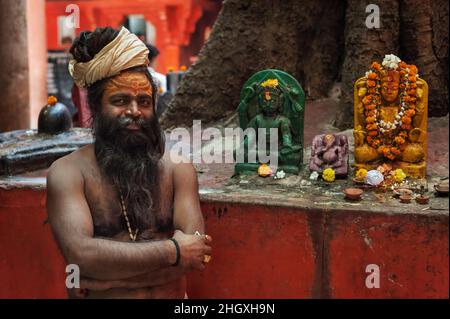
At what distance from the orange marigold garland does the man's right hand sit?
1.88 m

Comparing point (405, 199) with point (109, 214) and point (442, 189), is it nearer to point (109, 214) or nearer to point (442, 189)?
point (442, 189)

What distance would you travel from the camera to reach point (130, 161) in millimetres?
2512

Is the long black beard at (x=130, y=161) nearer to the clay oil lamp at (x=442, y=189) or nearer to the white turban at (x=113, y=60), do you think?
the white turban at (x=113, y=60)

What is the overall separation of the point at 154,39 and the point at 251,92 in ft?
28.8

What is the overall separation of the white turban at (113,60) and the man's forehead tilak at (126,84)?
3 centimetres

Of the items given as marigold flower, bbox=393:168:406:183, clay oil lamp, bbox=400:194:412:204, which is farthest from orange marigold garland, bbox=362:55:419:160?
clay oil lamp, bbox=400:194:412:204

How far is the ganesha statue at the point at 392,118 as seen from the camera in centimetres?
383

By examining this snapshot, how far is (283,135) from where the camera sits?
4.03 metres

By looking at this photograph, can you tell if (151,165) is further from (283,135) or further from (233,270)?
(283,135)

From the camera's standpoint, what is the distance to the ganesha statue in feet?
12.6

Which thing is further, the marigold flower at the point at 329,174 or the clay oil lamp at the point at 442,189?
the marigold flower at the point at 329,174

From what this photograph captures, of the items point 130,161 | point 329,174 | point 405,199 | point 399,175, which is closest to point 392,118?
point 399,175

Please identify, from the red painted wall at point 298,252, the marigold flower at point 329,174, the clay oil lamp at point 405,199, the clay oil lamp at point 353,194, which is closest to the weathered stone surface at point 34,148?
the red painted wall at point 298,252

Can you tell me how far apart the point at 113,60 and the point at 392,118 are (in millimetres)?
2136
